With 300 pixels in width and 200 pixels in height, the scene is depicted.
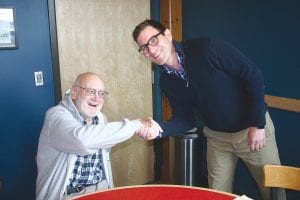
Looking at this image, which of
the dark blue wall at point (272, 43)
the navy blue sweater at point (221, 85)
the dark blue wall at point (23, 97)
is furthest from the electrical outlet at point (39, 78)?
the dark blue wall at point (272, 43)

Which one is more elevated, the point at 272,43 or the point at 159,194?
the point at 272,43

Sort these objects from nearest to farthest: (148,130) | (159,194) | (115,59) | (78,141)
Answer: (159,194) < (78,141) < (148,130) < (115,59)

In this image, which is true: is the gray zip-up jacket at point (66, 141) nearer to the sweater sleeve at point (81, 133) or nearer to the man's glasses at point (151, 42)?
the sweater sleeve at point (81, 133)

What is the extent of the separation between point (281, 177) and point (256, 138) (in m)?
0.38

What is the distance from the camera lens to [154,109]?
388cm

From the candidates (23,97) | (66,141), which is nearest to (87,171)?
(66,141)

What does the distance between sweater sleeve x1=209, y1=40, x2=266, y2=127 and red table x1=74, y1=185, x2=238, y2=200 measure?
638mm

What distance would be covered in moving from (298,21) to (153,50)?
4.01 ft

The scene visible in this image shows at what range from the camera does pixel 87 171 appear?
2027mm

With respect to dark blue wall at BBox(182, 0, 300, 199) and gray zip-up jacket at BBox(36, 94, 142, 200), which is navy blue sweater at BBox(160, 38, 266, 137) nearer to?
gray zip-up jacket at BBox(36, 94, 142, 200)

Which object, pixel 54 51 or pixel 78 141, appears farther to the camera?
pixel 54 51

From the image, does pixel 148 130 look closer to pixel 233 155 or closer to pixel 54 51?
pixel 233 155

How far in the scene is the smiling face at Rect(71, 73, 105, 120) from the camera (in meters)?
2.03

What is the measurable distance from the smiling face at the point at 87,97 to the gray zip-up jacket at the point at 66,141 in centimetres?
4
